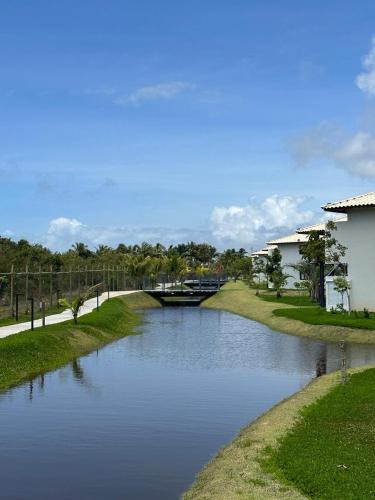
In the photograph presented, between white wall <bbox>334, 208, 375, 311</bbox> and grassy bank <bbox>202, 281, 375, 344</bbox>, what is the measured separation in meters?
5.11

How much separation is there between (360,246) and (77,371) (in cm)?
2640

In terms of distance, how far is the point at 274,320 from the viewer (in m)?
55.2

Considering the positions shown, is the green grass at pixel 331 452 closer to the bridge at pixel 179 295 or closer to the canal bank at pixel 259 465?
the canal bank at pixel 259 465

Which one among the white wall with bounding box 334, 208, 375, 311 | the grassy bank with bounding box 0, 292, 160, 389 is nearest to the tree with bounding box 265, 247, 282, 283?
the white wall with bounding box 334, 208, 375, 311

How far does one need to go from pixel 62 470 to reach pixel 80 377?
43.3 ft

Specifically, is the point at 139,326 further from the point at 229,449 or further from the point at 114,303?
the point at 229,449

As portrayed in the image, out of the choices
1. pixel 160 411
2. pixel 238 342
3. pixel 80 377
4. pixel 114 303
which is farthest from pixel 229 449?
pixel 114 303

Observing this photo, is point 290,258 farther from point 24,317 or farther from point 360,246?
point 24,317

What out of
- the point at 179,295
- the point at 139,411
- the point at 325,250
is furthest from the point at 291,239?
the point at 139,411

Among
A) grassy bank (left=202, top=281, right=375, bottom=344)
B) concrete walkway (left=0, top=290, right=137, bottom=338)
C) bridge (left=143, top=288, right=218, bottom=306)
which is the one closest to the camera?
concrete walkway (left=0, top=290, right=137, bottom=338)

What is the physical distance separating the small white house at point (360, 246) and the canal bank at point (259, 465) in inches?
1180

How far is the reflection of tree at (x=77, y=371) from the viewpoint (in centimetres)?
2967

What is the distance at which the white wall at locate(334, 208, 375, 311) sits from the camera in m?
49.7

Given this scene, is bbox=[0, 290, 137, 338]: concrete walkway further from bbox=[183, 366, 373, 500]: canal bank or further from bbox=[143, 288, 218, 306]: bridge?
bbox=[183, 366, 373, 500]: canal bank
